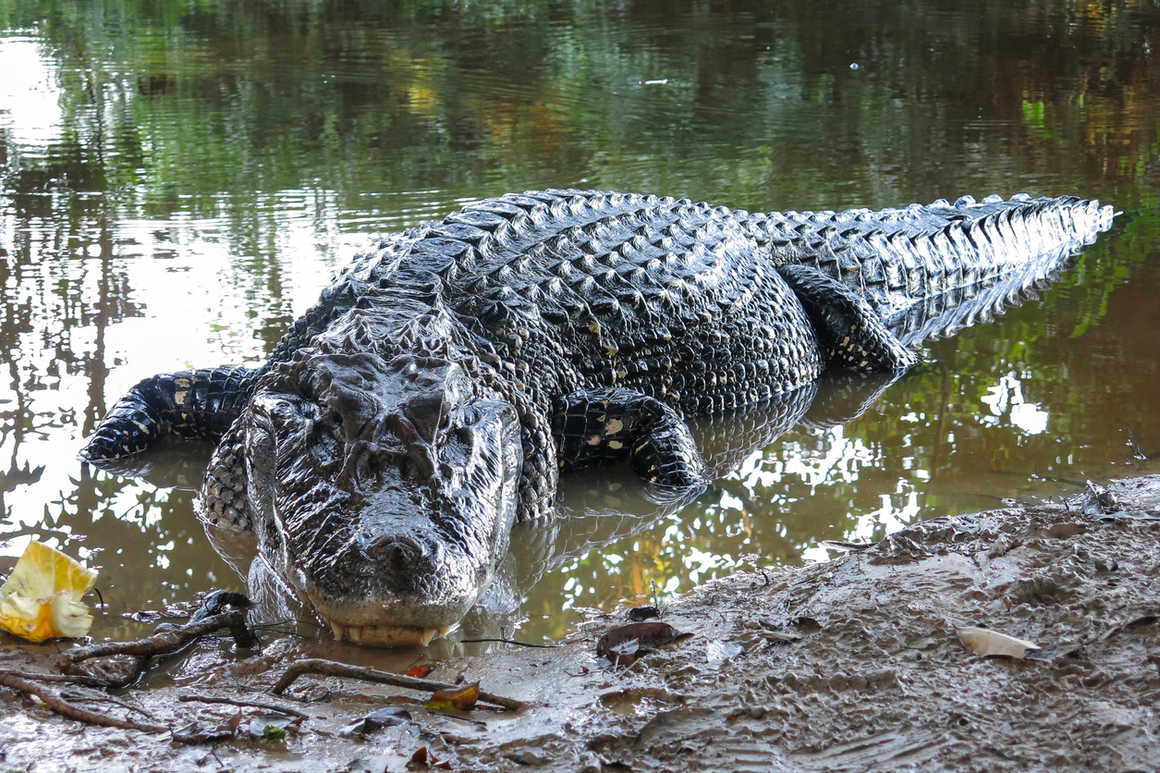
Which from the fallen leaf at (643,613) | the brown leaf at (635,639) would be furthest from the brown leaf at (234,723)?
the fallen leaf at (643,613)

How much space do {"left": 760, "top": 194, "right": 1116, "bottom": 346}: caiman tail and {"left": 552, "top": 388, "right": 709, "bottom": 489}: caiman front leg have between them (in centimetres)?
184

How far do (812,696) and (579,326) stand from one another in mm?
2319

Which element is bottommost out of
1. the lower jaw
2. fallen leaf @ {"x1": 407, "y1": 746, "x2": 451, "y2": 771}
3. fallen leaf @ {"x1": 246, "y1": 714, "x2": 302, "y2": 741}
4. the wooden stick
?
the wooden stick

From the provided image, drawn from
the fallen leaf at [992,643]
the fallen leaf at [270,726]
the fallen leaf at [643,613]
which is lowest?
the fallen leaf at [643,613]

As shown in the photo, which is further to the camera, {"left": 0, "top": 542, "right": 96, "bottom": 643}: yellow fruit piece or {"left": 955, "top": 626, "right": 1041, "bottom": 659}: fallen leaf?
{"left": 0, "top": 542, "right": 96, "bottom": 643}: yellow fruit piece

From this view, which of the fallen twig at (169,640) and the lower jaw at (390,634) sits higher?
the lower jaw at (390,634)

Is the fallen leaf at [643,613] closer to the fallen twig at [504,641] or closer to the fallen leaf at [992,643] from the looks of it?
the fallen twig at [504,641]

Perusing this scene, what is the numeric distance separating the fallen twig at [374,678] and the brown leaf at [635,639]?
347 mm

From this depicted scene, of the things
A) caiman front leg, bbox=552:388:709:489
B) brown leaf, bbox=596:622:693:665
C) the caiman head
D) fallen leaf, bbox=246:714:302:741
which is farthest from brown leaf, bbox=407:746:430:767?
caiman front leg, bbox=552:388:709:489

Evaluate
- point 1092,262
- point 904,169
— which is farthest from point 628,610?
point 904,169

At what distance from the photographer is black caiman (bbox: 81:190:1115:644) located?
2650mm

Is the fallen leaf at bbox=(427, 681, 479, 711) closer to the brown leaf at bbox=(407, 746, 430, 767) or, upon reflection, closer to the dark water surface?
the brown leaf at bbox=(407, 746, 430, 767)

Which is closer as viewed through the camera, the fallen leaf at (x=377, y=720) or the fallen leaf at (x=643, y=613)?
the fallen leaf at (x=377, y=720)

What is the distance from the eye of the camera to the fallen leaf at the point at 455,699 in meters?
2.19
